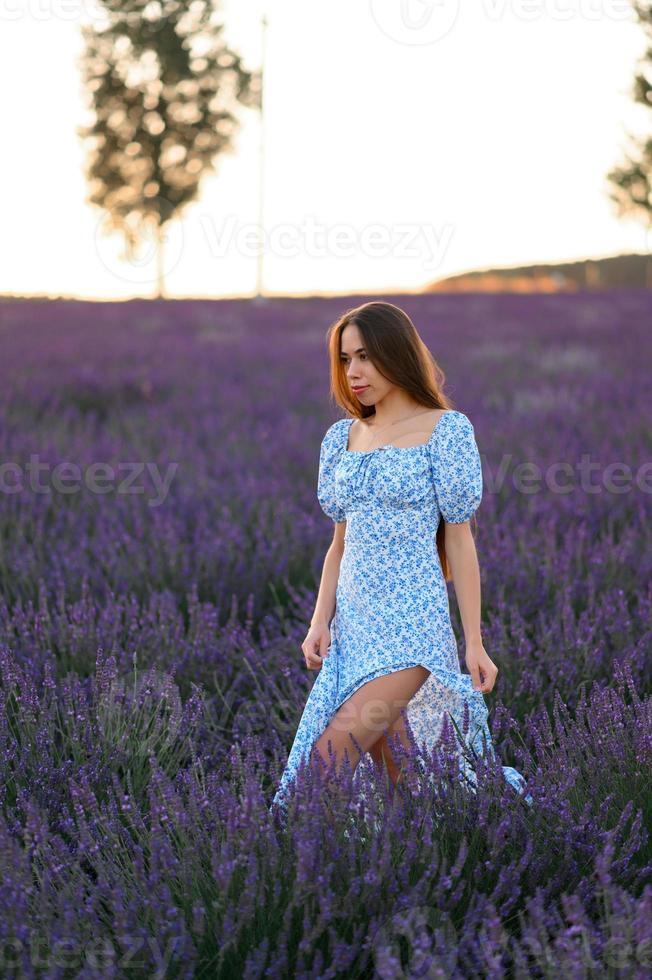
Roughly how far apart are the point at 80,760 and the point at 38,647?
710mm

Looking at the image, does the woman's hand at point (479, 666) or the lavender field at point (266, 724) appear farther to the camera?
the woman's hand at point (479, 666)

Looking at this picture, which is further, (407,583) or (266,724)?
(266,724)

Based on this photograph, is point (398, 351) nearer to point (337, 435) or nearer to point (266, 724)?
point (337, 435)

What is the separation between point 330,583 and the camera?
251 cm

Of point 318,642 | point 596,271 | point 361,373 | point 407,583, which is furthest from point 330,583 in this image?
point 596,271

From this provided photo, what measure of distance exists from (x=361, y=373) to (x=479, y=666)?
71cm

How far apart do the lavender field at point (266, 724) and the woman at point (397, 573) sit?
177 millimetres

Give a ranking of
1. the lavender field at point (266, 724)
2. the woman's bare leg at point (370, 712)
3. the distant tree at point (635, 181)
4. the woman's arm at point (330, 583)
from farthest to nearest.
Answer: the distant tree at point (635, 181), the woman's arm at point (330, 583), the woman's bare leg at point (370, 712), the lavender field at point (266, 724)

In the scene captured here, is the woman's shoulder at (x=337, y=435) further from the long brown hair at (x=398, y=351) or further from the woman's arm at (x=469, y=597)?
the woman's arm at (x=469, y=597)

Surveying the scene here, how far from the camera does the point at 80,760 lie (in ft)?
7.96

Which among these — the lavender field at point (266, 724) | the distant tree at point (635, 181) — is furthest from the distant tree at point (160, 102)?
the lavender field at point (266, 724)

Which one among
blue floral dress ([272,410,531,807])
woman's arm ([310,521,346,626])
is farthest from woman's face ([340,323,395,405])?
woman's arm ([310,521,346,626])

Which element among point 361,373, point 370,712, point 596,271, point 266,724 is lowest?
point 266,724

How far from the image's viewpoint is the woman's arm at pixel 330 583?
8.13ft
